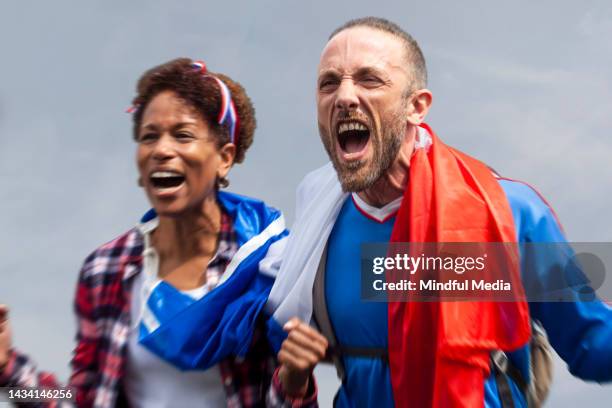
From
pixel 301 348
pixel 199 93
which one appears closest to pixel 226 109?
pixel 199 93

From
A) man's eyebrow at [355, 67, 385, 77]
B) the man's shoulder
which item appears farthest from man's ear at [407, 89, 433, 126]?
the man's shoulder

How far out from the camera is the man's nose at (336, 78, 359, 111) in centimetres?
388

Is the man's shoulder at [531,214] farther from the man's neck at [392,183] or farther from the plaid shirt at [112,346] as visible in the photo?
the plaid shirt at [112,346]

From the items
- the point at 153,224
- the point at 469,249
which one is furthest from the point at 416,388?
the point at 153,224

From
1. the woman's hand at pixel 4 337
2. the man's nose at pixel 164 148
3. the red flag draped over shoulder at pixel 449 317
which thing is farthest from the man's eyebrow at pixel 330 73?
the woman's hand at pixel 4 337

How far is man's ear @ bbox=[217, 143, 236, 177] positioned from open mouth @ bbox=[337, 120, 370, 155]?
65 cm

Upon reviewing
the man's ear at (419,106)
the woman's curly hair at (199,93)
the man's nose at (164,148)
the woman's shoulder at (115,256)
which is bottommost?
the woman's shoulder at (115,256)

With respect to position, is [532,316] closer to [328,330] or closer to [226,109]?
[328,330]

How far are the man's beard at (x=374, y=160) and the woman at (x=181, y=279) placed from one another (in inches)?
24.0

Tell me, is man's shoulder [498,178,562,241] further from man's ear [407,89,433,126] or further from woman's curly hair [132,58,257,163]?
woman's curly hair [132,58,257,163]

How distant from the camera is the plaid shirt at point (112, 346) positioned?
4.13 meters

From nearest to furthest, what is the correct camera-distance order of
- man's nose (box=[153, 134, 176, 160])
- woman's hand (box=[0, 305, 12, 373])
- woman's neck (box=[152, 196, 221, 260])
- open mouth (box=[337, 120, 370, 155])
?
1. woman's hand (box=[0, 305, 12, 373])
2. open mouth (box=[337, 120, 370, 155])
3. man's nose (box=[153, 134, 176, 160])
4. woman's neck (box=[152, 196, 221, 260])

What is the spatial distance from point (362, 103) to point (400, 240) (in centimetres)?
56

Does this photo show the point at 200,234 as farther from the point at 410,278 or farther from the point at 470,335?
the point at 470,335
